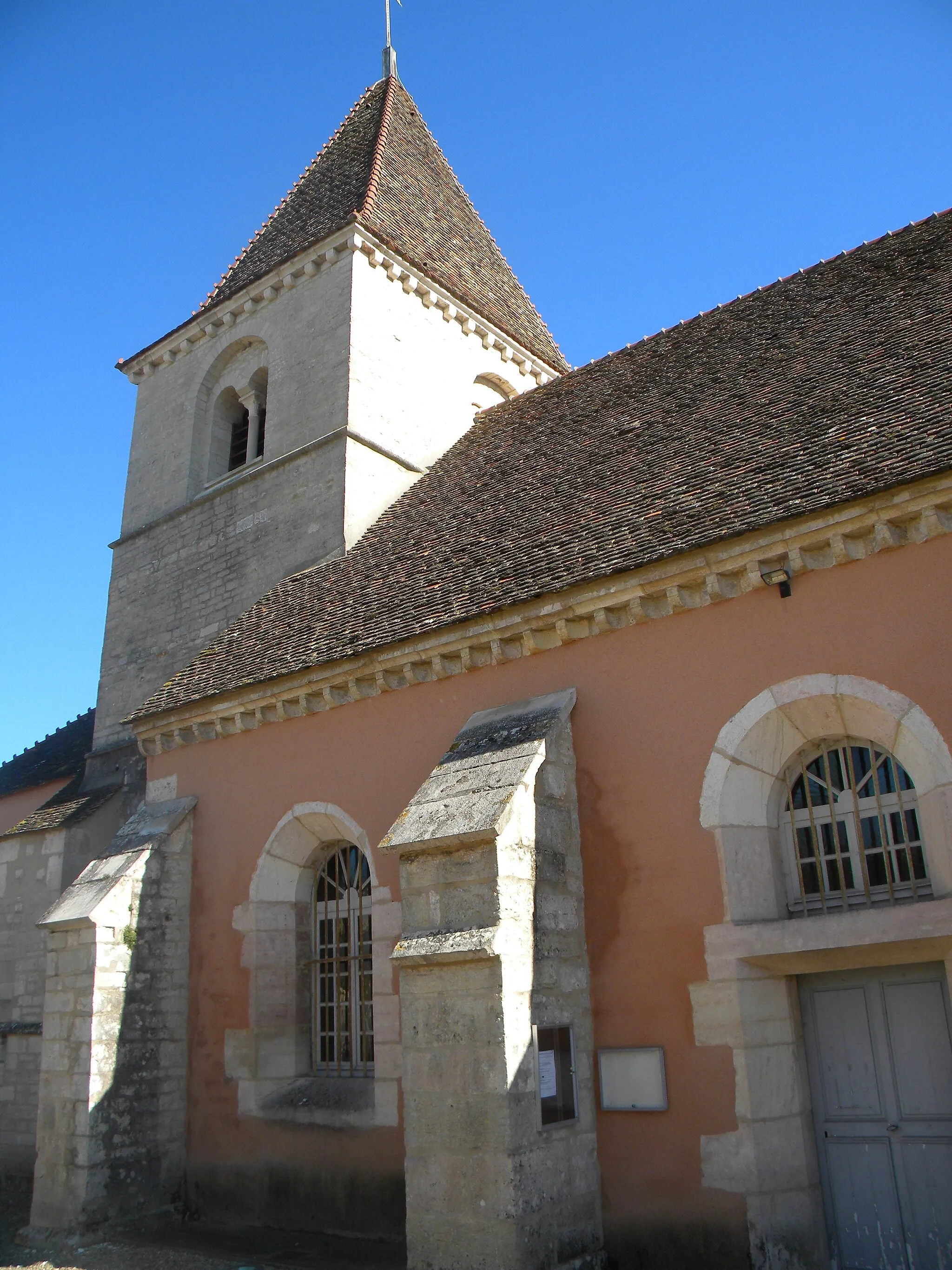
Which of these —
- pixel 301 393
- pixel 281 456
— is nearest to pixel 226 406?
pixel 301 393

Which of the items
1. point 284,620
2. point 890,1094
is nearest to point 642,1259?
point 890,1094

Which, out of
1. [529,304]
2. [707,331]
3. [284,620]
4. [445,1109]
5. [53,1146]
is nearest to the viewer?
[445,1109]

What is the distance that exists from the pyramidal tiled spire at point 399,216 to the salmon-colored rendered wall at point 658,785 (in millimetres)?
9132

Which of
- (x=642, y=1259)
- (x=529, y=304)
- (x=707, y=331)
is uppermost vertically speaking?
(x=529, y=304)

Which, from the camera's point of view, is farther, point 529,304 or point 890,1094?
point 529,304

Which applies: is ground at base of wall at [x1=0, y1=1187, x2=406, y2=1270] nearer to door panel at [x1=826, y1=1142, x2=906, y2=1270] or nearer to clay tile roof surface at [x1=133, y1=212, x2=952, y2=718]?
door panel at [x1=826, y1=1142, x2=906, y2=1270]

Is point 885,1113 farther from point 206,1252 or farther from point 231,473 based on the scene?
point 231,473

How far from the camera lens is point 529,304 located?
1888cm

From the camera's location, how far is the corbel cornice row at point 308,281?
15188 millimetres

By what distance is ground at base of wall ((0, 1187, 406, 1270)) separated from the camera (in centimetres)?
798

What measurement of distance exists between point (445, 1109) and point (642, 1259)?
1732 millimetres

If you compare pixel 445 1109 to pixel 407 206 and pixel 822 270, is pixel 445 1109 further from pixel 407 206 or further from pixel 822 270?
pixel 407 206

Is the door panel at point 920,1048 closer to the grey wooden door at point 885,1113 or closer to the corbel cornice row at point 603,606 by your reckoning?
the grey wooden door at point 885,1113

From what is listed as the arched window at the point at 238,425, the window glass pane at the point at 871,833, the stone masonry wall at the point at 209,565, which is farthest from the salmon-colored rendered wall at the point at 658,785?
the arched window at the point at 238,425
